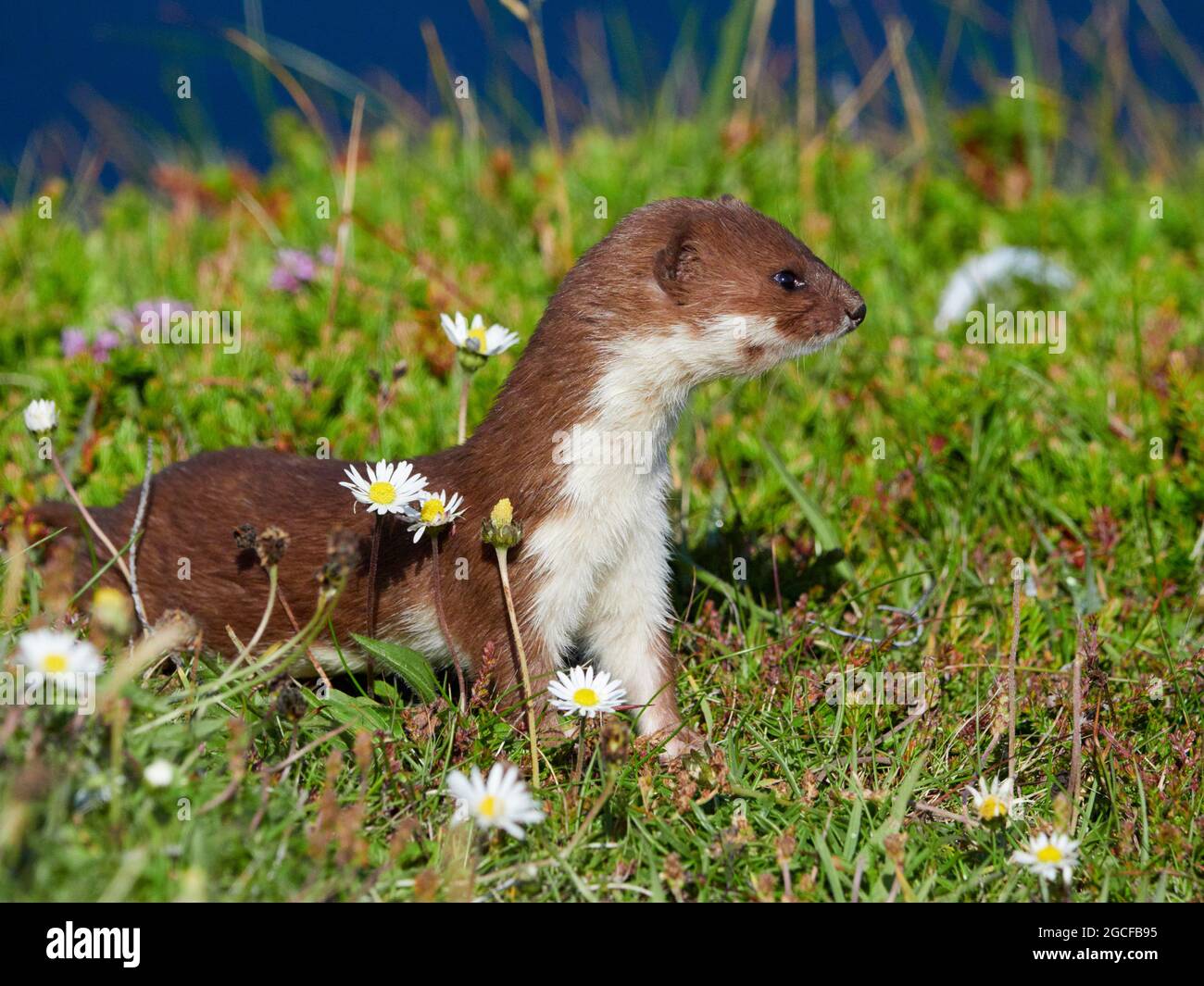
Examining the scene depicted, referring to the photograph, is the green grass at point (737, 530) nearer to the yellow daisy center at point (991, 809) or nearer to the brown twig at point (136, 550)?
the yellow daisy center at point (991, 809)

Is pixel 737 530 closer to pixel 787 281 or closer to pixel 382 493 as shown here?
pixel 787 281

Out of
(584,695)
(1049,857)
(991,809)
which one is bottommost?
(1049,857)

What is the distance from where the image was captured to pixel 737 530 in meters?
5.18

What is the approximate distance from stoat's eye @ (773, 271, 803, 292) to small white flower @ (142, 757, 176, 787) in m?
2.34

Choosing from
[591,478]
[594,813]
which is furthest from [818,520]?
[594,813]

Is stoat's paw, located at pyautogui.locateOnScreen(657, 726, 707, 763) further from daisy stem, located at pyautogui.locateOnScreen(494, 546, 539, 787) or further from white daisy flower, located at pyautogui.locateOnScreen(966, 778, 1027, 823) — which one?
white daisy flower, located at pyautogui.locateOnScreen(966, 778, 1027, 823)

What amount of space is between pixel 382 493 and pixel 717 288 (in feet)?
3.94

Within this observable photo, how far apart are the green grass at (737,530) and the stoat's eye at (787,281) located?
3.43 feet

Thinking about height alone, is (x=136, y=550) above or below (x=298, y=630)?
above

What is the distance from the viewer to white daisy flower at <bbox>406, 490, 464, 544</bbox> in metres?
3.88

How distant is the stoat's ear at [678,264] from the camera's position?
13.4 ft

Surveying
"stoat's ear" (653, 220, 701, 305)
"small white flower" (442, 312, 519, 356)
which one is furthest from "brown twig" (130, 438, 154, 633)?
"stoat's ear" (653, 220, 701, 305)

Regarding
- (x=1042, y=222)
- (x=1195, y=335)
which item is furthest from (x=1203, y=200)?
(x=1195, y=335)
